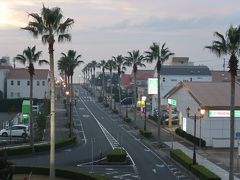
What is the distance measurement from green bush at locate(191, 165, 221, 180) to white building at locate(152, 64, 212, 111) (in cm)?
6990

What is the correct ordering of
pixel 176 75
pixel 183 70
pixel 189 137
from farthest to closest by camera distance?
pixel 183 70 → pixel 176 75 → pixel 189 137

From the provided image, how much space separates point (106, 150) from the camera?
61031mm

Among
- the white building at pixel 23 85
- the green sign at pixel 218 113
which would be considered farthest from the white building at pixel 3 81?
the green sign at pixel 218 113

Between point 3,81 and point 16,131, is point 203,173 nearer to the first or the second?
point 16,131

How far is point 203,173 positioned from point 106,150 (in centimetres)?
2166

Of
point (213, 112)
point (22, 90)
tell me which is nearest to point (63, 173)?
point (213, 112)

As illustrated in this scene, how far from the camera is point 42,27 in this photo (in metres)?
34.7

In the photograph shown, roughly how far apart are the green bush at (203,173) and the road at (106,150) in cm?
106

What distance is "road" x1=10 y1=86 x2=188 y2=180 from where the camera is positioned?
4647cm

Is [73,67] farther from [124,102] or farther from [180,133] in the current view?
→ [124,102]

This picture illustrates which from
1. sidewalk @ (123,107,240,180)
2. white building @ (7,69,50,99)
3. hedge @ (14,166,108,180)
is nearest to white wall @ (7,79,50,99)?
white building @ (7,69,50,99)

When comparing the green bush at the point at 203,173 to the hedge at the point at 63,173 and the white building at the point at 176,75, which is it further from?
the white building at the point at 176,75

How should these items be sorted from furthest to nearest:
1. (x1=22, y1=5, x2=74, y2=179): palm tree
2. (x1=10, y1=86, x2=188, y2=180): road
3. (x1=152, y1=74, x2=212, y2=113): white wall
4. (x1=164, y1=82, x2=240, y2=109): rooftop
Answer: (x1=152, y1=74, x2=212, y2=113): white wall < (x1=164, y1=82, x2=240, y2=109): rooftop < (x1=10, y1=86, x2=188, y2=180): road < (x1=22, y1=5, x2=74, y2=179): palm tree

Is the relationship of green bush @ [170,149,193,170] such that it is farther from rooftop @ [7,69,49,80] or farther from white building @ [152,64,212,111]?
rooftop @ [7,69,49,80]
